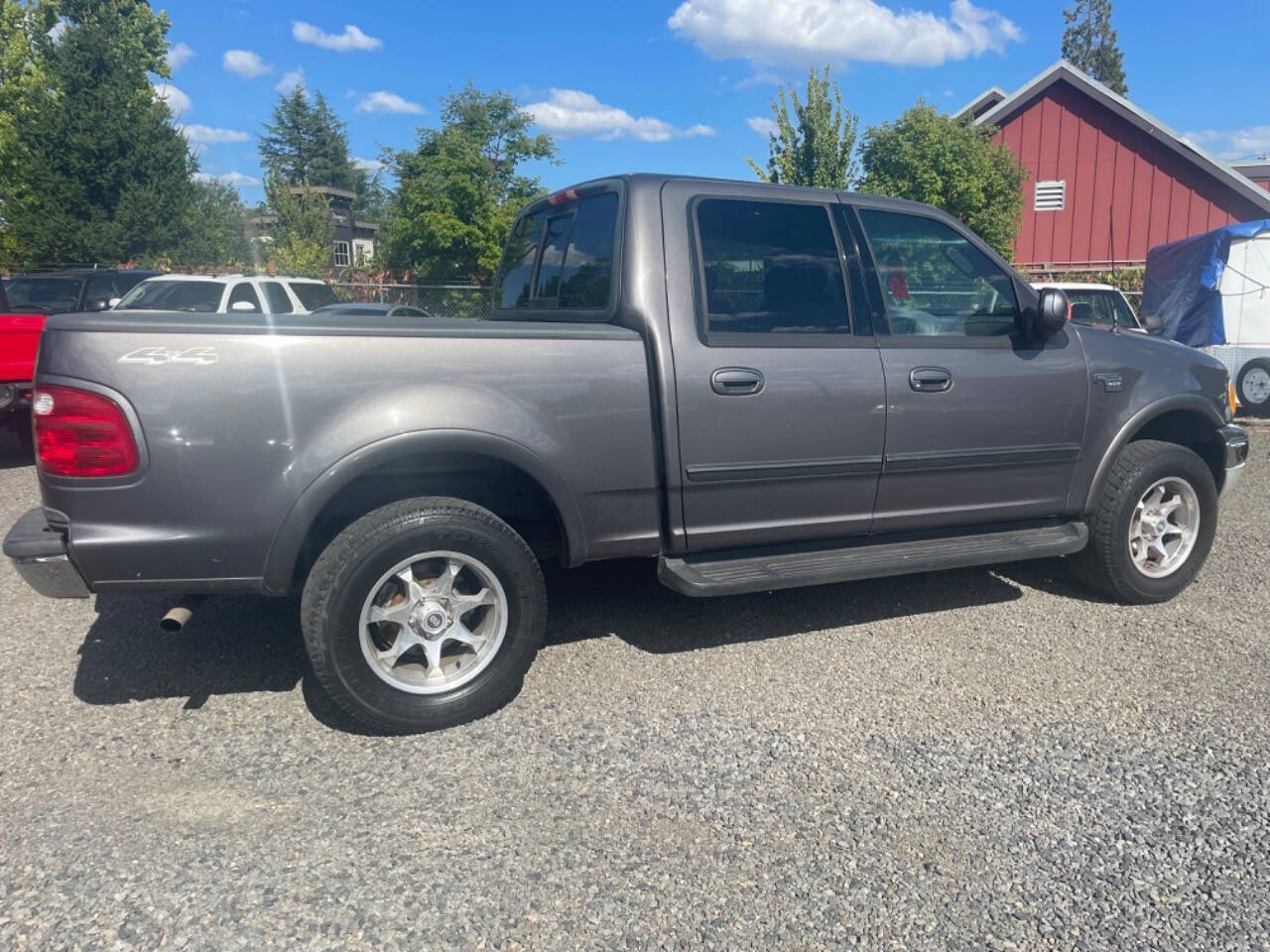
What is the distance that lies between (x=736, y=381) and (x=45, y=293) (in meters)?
12.1

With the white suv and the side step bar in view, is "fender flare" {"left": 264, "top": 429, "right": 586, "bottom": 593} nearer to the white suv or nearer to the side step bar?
the side step bar

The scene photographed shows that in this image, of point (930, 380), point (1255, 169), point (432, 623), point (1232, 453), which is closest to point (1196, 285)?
point (1232, 453)

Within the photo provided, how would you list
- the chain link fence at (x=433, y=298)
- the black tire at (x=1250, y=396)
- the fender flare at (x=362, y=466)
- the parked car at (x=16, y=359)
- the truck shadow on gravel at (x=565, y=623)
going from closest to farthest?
the fender flare at (x=362, y=466) → the truck shadow on gravel at (x=565, y=623) → the parked car at (x=16, y=359) → the black tire at (x=1250, y=396) → the chain link fence at (x=433, y=298)

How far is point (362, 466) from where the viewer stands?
3408 millimetres

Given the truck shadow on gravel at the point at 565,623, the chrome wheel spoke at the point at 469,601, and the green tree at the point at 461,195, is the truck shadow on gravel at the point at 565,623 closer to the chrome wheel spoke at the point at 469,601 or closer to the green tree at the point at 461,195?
the chrome wheel spoke at the point at 469,601

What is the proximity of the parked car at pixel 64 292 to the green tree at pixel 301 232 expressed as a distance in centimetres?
1413

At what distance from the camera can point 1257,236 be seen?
1316cm

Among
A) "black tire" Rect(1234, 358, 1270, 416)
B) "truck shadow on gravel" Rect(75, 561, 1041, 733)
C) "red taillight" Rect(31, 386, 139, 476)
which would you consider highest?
"red taillight" Rect(31, 386, 139, 476)

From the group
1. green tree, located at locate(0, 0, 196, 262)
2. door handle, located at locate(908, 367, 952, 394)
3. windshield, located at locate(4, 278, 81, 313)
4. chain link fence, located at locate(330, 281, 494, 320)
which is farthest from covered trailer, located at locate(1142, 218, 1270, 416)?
green tree, located at locate(0, 0, 196, 262)

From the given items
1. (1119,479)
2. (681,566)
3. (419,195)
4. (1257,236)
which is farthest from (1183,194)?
(681,566)

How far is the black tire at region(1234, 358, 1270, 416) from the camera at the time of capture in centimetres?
1274

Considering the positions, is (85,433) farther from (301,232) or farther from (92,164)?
(301,232)

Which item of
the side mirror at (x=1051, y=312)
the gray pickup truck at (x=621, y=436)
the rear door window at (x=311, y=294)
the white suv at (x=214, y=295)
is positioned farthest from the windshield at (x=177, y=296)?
the side mirror at (x=1051, y=312)

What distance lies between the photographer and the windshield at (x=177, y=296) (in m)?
12.2
